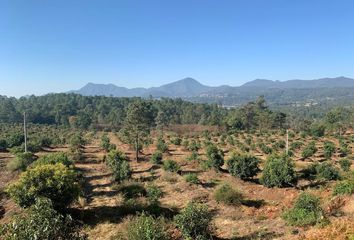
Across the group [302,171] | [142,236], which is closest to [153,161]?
[302,171]

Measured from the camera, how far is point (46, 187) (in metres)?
14.6

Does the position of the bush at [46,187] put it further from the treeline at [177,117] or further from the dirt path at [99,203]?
the treeline at [177,117]

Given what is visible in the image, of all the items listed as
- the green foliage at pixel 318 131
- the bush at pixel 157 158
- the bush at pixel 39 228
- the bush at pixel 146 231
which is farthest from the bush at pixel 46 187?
the green foliage at pixel 318 131

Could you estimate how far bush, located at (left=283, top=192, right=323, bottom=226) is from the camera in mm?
13320

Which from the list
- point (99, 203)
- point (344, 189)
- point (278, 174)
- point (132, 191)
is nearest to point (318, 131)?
point (278, 174)

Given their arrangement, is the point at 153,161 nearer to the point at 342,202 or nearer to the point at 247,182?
the point at 247,182

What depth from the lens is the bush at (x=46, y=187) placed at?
14508mm

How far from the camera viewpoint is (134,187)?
1894cm

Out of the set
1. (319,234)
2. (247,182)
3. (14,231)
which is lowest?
(247,182)

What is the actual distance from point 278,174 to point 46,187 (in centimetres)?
1379

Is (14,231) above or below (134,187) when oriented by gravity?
above

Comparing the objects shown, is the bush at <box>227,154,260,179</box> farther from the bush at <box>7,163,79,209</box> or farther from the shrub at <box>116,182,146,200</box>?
the bush at <box>7,163,79,209</box>

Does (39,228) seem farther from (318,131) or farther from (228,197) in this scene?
(318,131)

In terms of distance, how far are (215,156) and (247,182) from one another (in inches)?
148
